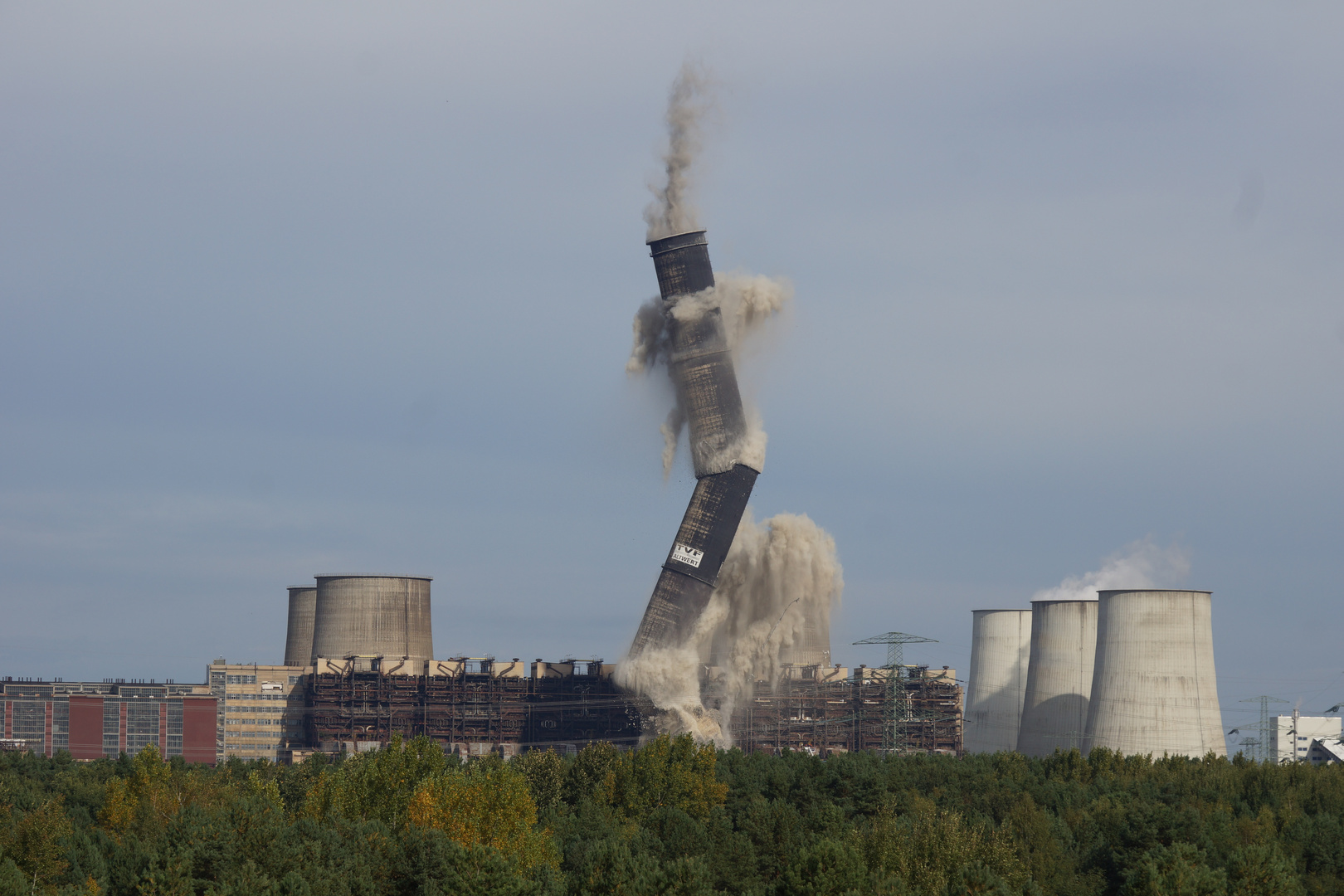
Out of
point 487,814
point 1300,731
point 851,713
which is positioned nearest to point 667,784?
point 487,814

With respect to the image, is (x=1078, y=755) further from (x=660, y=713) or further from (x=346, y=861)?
(x=346, y=861)

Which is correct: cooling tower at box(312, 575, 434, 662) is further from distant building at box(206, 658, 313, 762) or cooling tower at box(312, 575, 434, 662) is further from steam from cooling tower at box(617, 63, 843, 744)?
steam from cooling tower at box(617, 63, 843, 744)

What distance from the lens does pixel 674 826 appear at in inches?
2494

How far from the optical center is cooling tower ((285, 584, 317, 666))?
127 meters

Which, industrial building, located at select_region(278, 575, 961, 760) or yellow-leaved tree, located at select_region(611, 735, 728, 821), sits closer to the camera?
yellow-leaved tree, located at select_region(611, 735, 728, 821)

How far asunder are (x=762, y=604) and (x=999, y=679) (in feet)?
58.0

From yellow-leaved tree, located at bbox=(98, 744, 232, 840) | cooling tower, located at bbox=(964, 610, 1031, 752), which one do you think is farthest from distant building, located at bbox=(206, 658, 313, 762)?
cooling tower, located at bbox=(964, 610, 1031, 752)

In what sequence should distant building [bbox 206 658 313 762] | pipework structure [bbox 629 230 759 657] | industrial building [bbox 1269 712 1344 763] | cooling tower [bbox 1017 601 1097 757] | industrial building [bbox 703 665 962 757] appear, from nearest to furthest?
1. cooling tower [bbox 1017 601 1097 757]
2. pipework structure [bbox 629 230 759 657]
3. industrial building [bbox 703 665 962 757]
4. distant building [bbox 206 658 313 762]
5. industrial building [bbox 1269 712 1344 763]

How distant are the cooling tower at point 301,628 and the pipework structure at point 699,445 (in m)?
41.5

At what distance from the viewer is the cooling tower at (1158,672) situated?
7519cm

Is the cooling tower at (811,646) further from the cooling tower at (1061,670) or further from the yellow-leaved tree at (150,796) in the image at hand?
the yellow-leaved tree at (150,796)

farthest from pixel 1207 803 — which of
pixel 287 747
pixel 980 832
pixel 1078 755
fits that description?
pixel 287 747

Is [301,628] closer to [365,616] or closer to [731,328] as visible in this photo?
[365,616]

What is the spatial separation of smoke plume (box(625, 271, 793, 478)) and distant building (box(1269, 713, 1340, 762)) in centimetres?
11750
